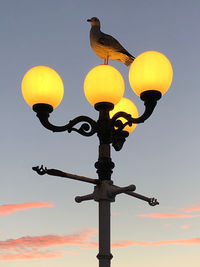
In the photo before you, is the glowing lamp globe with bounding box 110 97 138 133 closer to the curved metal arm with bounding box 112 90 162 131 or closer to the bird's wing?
the bird's wing

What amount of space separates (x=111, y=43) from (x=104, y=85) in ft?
2.27

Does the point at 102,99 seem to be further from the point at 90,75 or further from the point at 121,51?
the point at 121,51

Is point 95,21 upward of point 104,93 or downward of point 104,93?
upward

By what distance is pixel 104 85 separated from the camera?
17.0 feet

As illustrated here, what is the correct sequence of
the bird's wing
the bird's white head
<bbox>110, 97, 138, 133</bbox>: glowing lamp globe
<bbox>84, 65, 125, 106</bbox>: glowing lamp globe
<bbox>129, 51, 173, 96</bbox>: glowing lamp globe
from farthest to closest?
<bbox>110, 97, 138, 133</bbox>: glowing lamp globe
the bird's white head
the bird's wing
<bbox>84, 65, 125, 106</bbox>: glowing lamp globe
<bbox>129, 51, 173, 96</bbox>: glowing lamp globe

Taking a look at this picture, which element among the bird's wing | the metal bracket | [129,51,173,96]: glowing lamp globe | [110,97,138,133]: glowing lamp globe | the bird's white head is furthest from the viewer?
[110,97,138,133]: glowing lamp globe

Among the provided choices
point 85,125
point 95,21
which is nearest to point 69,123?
point 85,125

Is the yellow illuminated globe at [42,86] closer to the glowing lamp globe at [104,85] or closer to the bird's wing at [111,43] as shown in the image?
the glowing lamp globe at [104,85]

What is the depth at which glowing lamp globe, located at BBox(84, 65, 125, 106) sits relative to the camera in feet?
16.9

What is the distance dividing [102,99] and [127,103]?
0.94 metres

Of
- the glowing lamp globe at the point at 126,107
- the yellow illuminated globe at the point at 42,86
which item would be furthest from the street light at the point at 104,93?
the glowing lamp globe at the point at 126,107

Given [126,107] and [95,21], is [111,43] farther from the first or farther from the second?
[126,107]

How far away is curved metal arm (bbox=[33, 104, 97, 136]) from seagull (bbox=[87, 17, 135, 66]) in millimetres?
951

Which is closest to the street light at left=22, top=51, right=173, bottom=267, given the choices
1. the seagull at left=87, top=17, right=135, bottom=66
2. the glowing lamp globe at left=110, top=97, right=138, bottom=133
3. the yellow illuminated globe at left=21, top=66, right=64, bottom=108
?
the yellow illuminated globe at left=21, top=66, right=64, bottom=108
